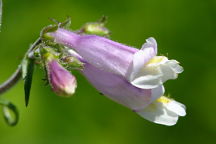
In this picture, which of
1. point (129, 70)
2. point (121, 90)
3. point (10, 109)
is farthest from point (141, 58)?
point (10, 109)

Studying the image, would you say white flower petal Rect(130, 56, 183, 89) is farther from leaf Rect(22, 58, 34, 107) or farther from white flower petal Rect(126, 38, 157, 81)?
leaf Rect(22, 58, 34, 107)

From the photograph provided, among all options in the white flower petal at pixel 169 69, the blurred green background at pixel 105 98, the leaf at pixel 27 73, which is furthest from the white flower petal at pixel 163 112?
the blurred green background at pixel 105 98

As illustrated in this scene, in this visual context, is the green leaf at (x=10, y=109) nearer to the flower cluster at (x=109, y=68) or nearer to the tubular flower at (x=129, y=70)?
the flower cluster at (x=109, y=68)

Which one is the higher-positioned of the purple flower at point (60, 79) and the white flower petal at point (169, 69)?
the white flower petal at point (169, 69)

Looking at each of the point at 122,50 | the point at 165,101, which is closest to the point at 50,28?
the point at 122,50

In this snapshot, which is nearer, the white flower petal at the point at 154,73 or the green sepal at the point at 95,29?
the white flower petal at the point at 154,73

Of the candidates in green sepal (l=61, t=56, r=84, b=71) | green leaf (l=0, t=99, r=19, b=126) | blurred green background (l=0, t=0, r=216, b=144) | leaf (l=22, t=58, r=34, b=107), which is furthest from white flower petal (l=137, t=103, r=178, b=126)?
blurred green background (l=0, t=0, r=216, b=144)

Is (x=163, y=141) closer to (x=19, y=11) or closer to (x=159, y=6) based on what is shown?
(x=159, y=6)
